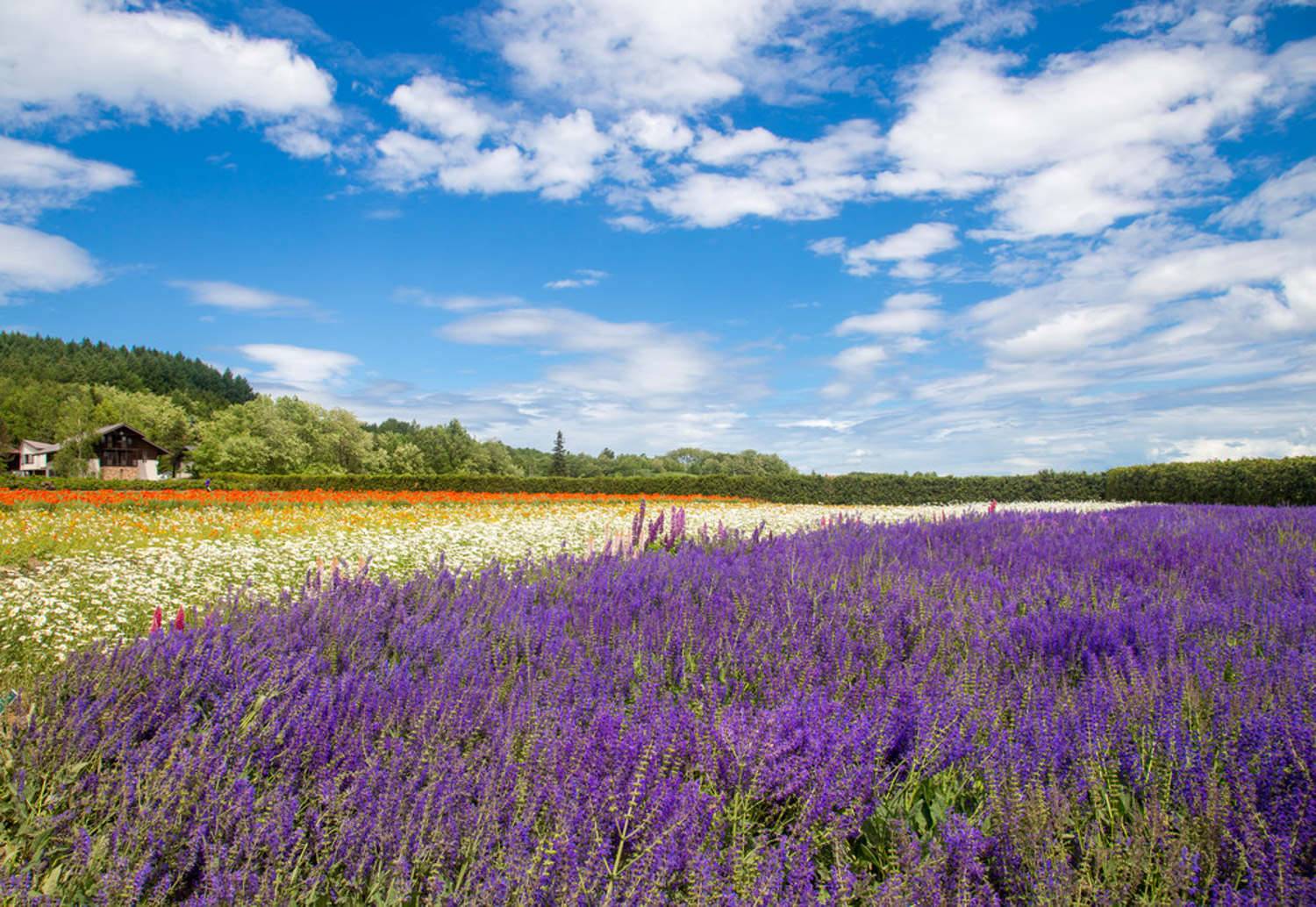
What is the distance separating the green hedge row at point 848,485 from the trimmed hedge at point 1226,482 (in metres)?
0.03

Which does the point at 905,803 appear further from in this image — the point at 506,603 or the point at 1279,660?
the point at 506,603

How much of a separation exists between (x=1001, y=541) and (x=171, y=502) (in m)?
16.6

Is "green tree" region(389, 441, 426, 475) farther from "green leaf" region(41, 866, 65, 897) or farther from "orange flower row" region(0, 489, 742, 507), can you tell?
"green leaf" region(41, 866, 65, 897)

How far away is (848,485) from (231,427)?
182ft

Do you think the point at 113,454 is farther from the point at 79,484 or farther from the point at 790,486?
the point at 790,486

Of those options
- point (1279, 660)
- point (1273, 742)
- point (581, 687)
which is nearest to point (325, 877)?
point (581, 687)

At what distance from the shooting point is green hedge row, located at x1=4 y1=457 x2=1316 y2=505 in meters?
22.2

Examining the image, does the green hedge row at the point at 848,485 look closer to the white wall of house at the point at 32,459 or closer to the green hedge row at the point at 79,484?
the green hedge row at the point at 79,484

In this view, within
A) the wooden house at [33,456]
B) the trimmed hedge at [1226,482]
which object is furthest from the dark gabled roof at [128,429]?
the trimmed hedge at [1226,482]

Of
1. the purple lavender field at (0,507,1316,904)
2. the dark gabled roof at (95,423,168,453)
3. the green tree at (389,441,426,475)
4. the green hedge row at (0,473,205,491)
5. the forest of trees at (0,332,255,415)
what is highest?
the forest of trees at (0,332,255,415)

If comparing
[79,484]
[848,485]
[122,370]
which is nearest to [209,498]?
[79,484]

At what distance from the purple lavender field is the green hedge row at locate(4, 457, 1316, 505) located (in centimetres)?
2244

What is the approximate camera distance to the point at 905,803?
1973 mm

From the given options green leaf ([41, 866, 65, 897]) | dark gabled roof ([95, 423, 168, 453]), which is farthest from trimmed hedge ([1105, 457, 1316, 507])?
dark gabled roof ([95, 423, 168, 453])
